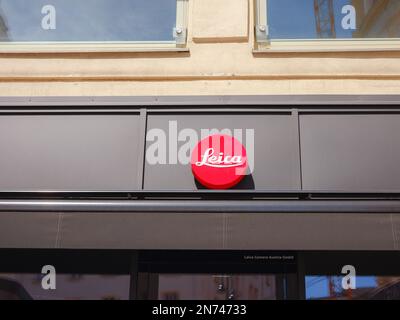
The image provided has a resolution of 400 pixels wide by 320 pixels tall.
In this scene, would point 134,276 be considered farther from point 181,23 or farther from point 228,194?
point 181,23

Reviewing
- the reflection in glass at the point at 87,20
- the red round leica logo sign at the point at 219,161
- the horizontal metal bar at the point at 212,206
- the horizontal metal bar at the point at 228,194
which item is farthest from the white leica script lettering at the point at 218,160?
the reflection in glass at the point at 87,20

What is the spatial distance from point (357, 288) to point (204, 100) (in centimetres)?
262

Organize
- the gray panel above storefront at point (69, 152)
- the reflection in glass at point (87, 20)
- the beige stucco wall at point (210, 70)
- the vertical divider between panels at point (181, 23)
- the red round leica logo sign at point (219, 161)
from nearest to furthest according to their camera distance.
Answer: the red round leica logo sign at point (219, 161)
the gray panel above storefront at point (69, 152)
the beige stucco wall at point (210, 70)
the vertical divider between panels at point (181, 23)
the reflection in glass at point (87, 20)

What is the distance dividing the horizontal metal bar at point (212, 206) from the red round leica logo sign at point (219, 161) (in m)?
0.37

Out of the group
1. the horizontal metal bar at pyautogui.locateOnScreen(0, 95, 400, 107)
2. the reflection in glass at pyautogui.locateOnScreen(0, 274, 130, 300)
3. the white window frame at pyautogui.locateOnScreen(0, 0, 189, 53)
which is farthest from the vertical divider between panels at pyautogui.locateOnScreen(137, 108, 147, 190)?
the reflection in glass at pyautogui.locateOnScreen(0, 274, 130, 300)

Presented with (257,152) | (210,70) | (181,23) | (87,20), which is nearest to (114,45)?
(87,20)

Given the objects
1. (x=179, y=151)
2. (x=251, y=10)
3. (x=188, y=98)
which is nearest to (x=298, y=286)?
(x=179, y=151)

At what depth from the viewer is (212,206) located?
17.7 ft

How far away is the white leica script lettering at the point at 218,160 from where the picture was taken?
19.3 ft

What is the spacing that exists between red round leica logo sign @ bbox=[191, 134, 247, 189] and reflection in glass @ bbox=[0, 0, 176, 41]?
1.61 meters

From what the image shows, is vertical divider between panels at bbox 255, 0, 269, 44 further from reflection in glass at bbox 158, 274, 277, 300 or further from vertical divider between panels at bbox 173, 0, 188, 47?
reflection in glass at bbox 158, 274, 277, 300

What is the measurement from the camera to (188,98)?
6227mm

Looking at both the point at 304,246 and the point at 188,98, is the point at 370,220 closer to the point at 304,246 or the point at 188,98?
the point at 304,246

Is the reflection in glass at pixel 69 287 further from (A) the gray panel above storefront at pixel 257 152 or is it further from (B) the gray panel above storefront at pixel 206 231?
(A) the gray panel above storefront at pixel 257 152
